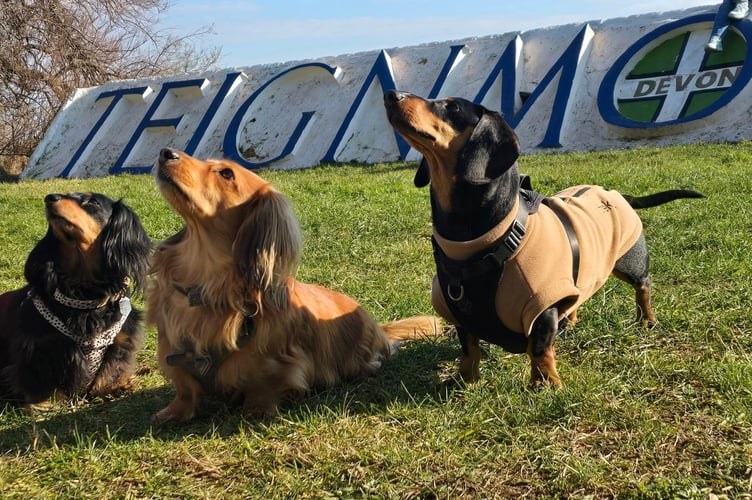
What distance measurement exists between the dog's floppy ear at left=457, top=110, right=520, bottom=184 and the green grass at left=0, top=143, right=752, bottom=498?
3.24ft

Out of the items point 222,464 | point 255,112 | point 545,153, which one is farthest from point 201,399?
point 255,112

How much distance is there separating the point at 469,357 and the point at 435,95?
32.4 ft

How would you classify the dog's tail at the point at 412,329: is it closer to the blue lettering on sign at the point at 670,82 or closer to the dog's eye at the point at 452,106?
the dog's eye at the point at 452,106

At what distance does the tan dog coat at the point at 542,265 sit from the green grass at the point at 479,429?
389 mm

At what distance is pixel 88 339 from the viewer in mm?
3658

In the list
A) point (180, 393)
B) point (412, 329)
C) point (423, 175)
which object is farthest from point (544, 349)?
point (180, 393)

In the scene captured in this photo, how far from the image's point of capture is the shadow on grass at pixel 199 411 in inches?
119

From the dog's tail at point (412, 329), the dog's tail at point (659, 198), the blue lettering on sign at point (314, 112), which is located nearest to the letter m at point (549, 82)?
the blue lettering on sign at point (314, 112)

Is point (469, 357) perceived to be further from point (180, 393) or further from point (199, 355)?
point (180, 393)

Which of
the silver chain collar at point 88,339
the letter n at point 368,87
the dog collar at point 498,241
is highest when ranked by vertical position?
the letter n at point 368,87

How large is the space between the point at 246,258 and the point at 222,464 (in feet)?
2.92

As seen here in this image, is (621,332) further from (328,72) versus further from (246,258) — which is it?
(328,72)

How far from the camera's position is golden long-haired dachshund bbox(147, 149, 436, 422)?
10.0 feet

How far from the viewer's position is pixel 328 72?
1464 cm
